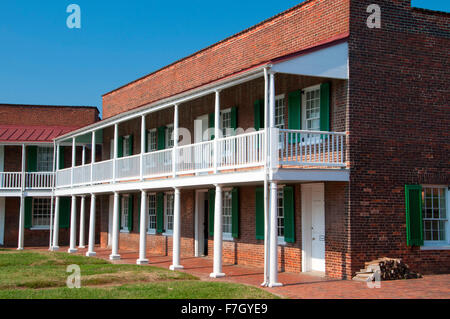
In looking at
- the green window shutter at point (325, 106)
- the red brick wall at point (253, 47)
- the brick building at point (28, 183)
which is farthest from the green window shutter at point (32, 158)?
the green window shutter at point (325, 106)

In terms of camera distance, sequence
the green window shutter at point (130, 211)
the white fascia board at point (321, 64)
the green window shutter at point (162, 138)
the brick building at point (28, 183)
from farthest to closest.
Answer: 1. the brick building at point (28, 183)
2. the green window shutter at point (130, 211)
3. the green window shutter at point (162, 138)
4. the white fascia board at point (321, 64)

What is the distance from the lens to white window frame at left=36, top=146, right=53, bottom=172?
31.3 meters

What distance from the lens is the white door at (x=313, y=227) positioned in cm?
1605

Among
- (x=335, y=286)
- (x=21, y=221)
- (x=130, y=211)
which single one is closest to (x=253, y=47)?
(x=335, y=286)

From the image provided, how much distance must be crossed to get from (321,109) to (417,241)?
4.27 meters

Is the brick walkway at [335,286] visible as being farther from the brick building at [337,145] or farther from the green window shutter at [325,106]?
the green window shutter at [325,106]

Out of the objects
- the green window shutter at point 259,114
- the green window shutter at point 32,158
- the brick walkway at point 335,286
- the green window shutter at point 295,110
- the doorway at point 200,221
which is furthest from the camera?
the green window shutter at point 32,158

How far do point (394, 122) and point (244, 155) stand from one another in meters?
4.10

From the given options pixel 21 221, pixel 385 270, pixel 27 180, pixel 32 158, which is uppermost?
pixel 32 158

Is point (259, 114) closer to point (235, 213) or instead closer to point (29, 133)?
point (235, 213)

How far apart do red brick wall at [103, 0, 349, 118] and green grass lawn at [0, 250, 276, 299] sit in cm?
720

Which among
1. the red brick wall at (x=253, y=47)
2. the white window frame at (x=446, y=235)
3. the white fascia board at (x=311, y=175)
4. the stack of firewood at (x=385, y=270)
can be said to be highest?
the red brick wall at (x=253, y=47)

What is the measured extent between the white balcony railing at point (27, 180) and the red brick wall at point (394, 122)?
1808 cm

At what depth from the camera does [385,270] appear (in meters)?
14.6
